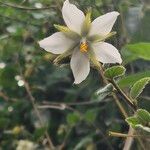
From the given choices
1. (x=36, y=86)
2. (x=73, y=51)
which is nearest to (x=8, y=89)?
(x=36, y=86)

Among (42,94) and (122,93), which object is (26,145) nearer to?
(42,94)

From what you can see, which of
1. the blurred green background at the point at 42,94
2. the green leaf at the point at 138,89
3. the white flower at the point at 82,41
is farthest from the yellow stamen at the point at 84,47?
the blurred green background at the point at 42,94

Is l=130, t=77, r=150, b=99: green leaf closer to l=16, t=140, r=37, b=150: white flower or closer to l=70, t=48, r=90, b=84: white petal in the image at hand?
l=70, t=48, r=90, b=84: white petal

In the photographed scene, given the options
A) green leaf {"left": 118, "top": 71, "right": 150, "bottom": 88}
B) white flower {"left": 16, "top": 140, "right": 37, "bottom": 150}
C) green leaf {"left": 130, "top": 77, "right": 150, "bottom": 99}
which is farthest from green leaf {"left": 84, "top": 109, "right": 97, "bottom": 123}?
green leaf {"left": 130, "top": 77, "right": 150, "bottom": 99}

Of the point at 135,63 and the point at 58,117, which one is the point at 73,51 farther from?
the point at 58,117

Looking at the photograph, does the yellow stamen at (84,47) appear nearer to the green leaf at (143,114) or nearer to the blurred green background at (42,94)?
the green leaf at (143,114)
